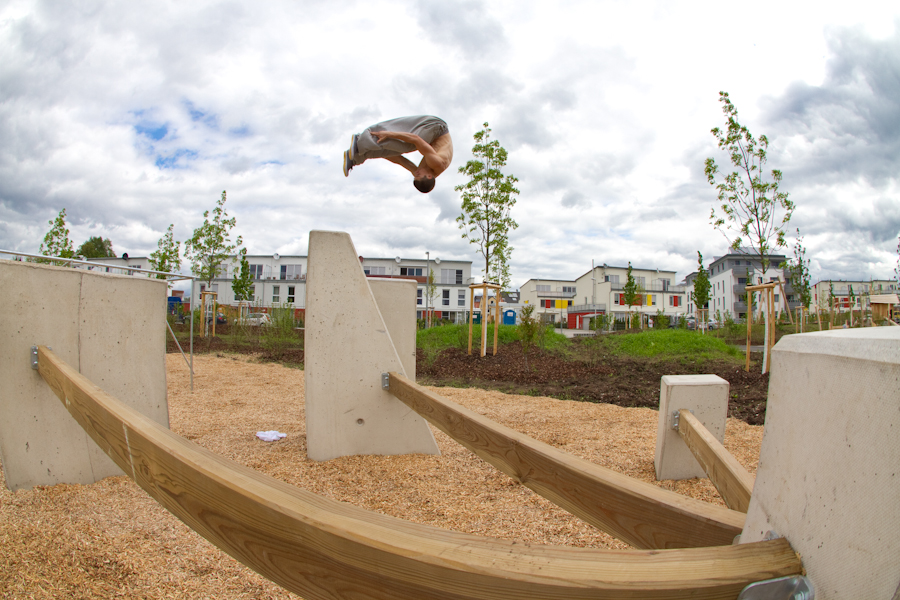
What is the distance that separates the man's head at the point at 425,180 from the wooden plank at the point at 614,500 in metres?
2.53

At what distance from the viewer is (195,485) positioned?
102 centimetres

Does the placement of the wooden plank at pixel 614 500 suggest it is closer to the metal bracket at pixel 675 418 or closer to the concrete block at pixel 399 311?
the metal bracket at pixel 675 418

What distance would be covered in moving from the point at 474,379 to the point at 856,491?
27.1 ft

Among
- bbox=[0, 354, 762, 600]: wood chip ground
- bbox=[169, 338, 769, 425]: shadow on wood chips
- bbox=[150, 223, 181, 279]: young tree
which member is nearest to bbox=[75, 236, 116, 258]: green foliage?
A: bbox=[150, 223, 181, 279]: young tree

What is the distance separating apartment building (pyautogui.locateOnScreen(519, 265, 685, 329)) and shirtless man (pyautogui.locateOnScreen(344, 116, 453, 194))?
54479 millimetres

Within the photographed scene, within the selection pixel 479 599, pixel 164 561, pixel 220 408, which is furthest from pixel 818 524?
pixel 220 408

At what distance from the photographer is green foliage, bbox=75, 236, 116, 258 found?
46.3 metres

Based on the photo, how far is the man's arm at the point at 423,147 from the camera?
3654mm

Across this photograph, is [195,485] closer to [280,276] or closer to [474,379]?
[474,379]

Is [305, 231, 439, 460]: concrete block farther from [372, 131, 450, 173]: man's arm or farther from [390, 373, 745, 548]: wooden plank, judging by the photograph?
[390, 373, 745, 548]: wooden plank

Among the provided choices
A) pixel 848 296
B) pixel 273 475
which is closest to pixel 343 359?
pixel 273 475

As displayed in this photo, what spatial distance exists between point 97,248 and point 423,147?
184ft

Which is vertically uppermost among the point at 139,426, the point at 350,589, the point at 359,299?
the point at 359,299

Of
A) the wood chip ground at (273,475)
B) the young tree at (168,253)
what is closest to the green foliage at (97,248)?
the young tree at (168,253)
